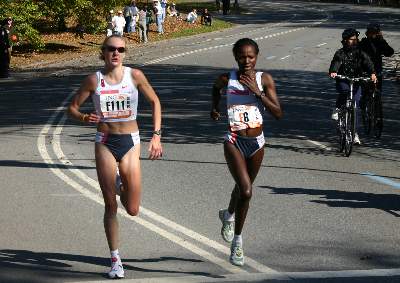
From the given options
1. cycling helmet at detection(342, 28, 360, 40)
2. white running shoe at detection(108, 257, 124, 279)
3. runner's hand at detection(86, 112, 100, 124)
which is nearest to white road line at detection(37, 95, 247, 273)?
white running shoe at detection(108, 257, 124, 279)

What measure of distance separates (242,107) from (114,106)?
1137 millimetres

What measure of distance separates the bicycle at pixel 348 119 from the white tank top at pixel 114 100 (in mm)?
7713

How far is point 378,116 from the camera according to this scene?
17516 mm

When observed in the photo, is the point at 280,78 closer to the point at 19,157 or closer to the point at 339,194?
the point at 19,157

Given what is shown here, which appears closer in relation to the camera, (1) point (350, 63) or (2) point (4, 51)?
(1) point (350, 63)

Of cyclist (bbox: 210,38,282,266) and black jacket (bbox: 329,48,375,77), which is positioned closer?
cyclist (bbox: 210,38,282,266)

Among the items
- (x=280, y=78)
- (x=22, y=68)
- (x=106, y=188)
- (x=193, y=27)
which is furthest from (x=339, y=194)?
(x=193, y=27)

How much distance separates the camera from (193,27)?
6109 cm

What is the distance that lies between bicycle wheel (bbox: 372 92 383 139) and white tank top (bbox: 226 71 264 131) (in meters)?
9.25

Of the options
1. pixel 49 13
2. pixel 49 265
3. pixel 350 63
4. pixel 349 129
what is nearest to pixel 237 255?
pixel 49 265

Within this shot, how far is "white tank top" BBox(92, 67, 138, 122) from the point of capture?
8023 mm

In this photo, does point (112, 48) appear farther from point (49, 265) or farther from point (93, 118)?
point (49, 265)

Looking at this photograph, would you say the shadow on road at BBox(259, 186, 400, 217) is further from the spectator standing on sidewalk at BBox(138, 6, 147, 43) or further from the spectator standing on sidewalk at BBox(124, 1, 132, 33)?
the spectator standing on sidewalk at BBox(124, 1, 132, 33)

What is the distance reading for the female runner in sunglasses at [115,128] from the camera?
7.93m
